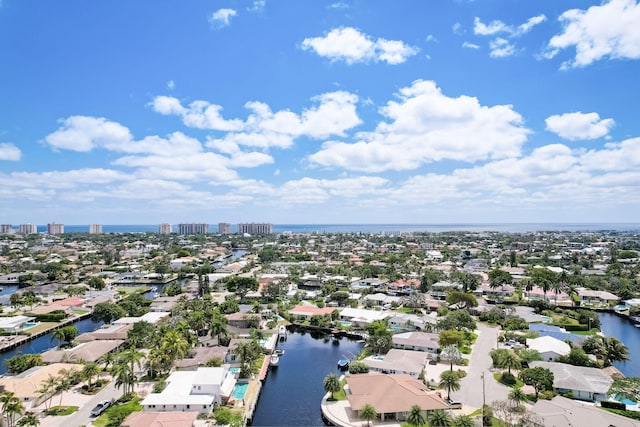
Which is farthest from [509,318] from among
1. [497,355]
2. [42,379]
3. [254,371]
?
[42,379]

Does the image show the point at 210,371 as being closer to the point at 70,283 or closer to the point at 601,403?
the point at 601,403

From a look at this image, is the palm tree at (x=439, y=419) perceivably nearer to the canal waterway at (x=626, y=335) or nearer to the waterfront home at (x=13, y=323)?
the canal waterway at (x=626, y=335)

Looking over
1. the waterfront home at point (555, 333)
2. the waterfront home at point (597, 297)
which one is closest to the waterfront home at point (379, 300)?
the waterfront home at point (555, 333)

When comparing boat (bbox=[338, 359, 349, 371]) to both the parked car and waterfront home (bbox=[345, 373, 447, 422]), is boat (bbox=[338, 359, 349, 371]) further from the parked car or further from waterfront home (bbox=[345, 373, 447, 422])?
the parked car

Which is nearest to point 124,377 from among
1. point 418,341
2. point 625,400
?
point 418,341

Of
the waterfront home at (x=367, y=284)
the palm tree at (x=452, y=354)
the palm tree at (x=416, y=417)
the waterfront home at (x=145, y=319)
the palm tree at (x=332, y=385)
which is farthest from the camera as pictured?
the waterfront home at (x=367, y=284)
